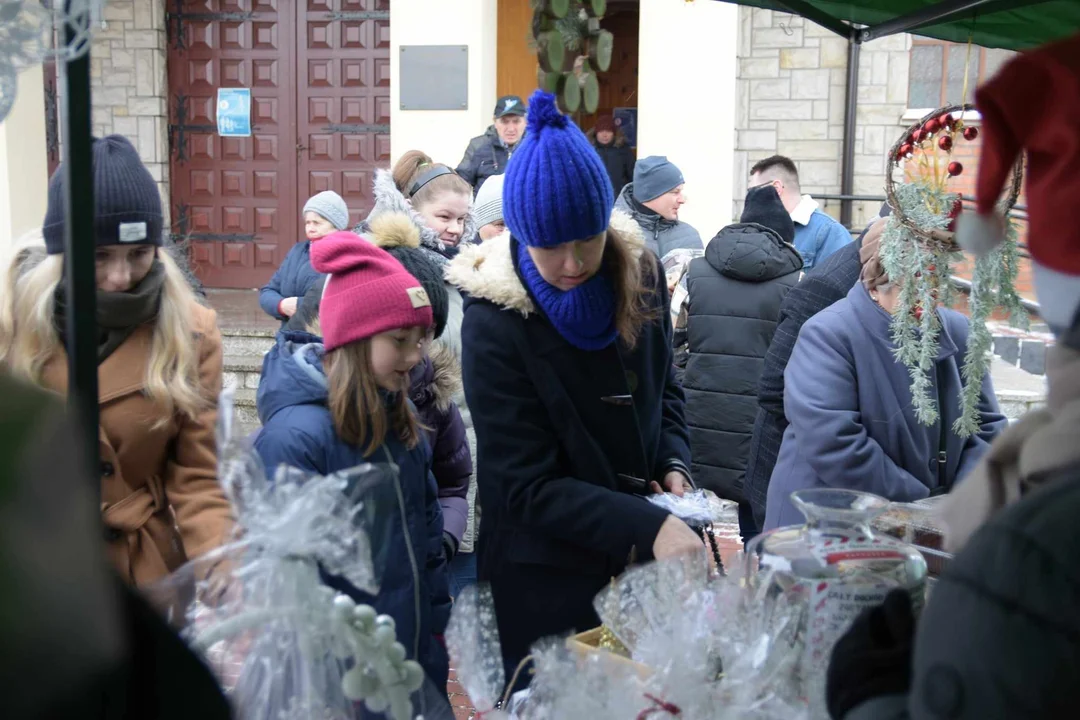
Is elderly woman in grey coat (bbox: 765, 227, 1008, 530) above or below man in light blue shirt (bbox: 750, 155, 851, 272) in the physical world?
below

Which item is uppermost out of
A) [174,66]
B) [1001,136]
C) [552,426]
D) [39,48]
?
[174,66]

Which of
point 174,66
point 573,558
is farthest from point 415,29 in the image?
point 573,558

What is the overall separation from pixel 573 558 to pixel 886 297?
3.82ft

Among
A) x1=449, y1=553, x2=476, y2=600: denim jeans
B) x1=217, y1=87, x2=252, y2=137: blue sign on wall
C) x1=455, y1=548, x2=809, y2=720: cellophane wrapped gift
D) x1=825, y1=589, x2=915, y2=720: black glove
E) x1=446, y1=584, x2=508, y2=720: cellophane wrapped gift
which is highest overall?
x1=217, y1=87, x2=252, y2=137: blue sign on wall

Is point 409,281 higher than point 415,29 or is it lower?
lower

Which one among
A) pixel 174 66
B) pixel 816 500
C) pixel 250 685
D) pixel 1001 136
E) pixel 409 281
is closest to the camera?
pixel 1001 136

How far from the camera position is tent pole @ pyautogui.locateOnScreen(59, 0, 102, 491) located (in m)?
1.14

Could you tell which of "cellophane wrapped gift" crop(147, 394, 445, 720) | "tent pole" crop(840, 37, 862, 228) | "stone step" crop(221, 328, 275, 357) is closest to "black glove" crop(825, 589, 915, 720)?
"cellophane wrapped gift" crop(147, 394, 445, 720)

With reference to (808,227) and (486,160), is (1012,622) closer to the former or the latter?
(808,227)

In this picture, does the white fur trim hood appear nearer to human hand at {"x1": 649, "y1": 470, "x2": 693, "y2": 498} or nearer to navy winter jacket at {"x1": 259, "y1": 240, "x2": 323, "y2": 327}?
navy winter jacket at {"x1": 259, "y1": 240, "x2": 323, "y2": 327}

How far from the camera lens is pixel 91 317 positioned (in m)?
1.17

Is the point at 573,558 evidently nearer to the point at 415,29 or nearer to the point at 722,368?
the point at 722,368

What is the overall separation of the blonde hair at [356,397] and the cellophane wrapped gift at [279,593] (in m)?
0.92

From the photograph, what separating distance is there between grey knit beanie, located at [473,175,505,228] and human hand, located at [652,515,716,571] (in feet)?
8.00
